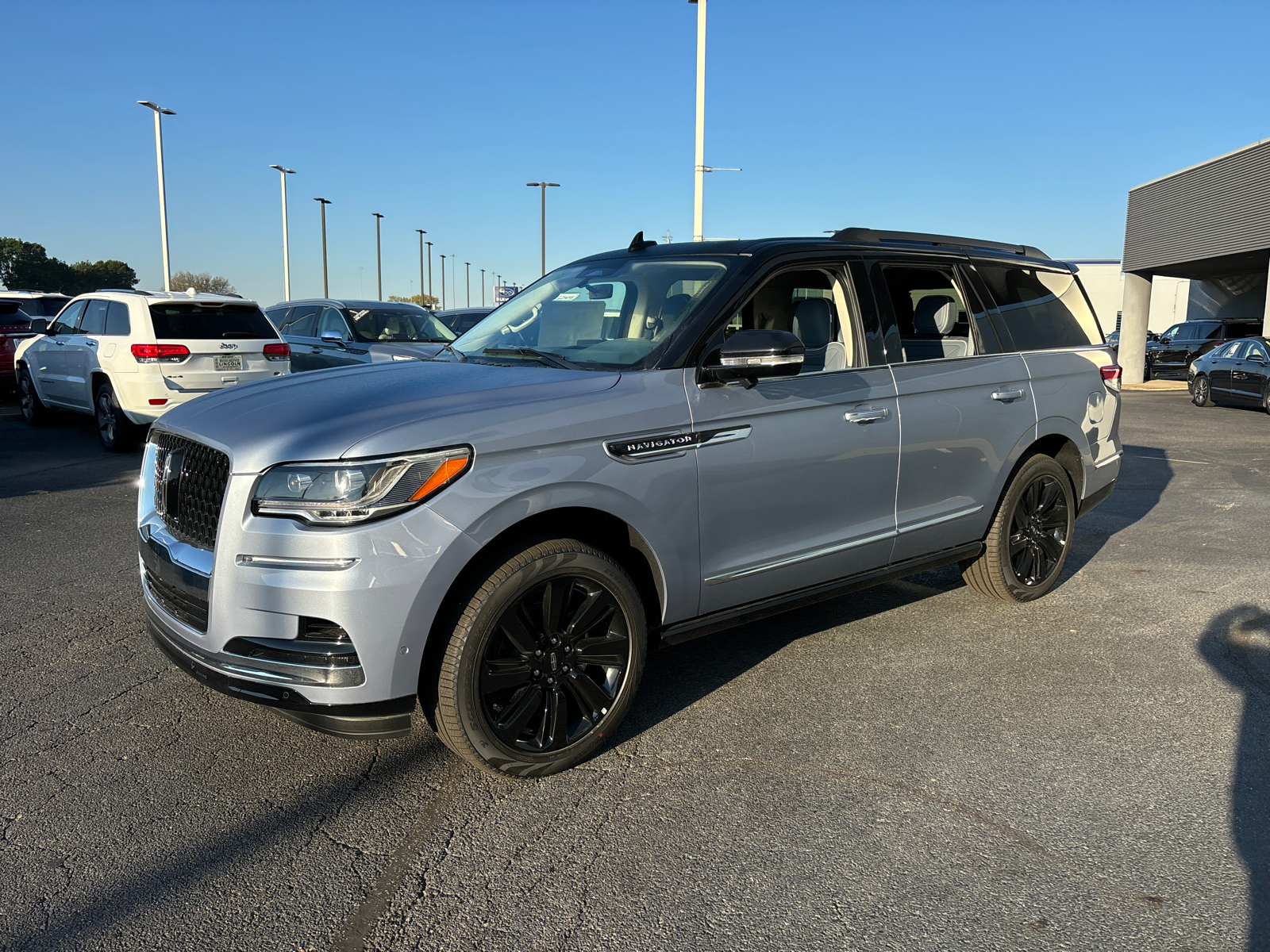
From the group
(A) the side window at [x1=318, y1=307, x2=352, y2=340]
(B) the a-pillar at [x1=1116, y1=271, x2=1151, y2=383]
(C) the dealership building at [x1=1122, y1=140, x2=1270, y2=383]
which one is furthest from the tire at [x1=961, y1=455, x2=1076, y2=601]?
(B) the a-pillar at [x1=1116, y1=271, x2=1151, y2=383]

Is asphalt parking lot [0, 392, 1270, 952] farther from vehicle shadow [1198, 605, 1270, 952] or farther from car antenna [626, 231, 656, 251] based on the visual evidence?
car antenna [626, 231, 656, 251]

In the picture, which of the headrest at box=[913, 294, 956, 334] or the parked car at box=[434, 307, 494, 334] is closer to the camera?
the headrest at box=[913, 294, 956, 334]

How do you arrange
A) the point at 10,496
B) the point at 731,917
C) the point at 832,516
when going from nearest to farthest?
the point at 731,917, the point at 832,516, the point at 10,496

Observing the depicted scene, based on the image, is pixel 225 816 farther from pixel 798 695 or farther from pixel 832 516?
pixel 832 516

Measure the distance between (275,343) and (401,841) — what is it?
31.9 feet

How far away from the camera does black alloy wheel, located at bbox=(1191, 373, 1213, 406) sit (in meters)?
19.9

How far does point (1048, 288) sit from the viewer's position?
5.71m

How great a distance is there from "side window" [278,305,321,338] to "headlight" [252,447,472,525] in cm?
1201

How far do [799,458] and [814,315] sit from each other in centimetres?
→ 87

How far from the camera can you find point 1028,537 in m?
5.45

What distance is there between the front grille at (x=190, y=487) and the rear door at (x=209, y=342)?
7.60m

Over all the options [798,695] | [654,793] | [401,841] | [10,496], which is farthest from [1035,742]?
[10,496]

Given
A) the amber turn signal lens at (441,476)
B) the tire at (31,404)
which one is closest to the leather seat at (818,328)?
the amber turn signal lens at (441,476)

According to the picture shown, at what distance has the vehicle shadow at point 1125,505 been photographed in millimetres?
6902
